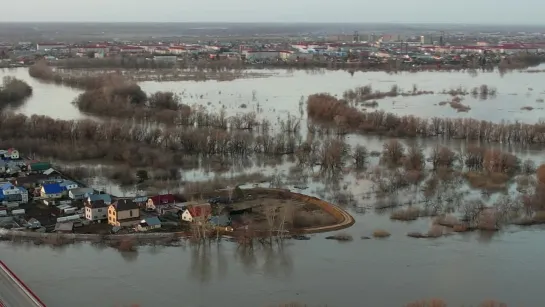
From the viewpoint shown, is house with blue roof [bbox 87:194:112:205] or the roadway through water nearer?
the roadway through water

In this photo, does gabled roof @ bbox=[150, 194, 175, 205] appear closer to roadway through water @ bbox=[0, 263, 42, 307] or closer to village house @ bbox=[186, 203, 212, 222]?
village house @ bbox=[186, 203, 212, 222]

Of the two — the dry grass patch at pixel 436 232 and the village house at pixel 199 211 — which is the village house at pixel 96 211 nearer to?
the village house at pixel 199 211

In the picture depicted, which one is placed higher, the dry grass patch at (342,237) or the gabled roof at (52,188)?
the gabled roof at (52,188)

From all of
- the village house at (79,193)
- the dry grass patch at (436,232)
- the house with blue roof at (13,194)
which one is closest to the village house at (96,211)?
the village house at (79,193)

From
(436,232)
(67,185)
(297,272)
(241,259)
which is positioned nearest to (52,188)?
(67,185)

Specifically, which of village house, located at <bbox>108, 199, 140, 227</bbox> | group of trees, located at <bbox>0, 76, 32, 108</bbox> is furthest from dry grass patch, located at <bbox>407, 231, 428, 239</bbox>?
group of trees, located at <bbox>0, 76, 32, 108</bbox>

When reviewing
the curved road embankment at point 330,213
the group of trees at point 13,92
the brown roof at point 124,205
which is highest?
the group of trees at point 13,92

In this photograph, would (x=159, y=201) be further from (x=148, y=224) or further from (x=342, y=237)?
(x=342, y=237)
